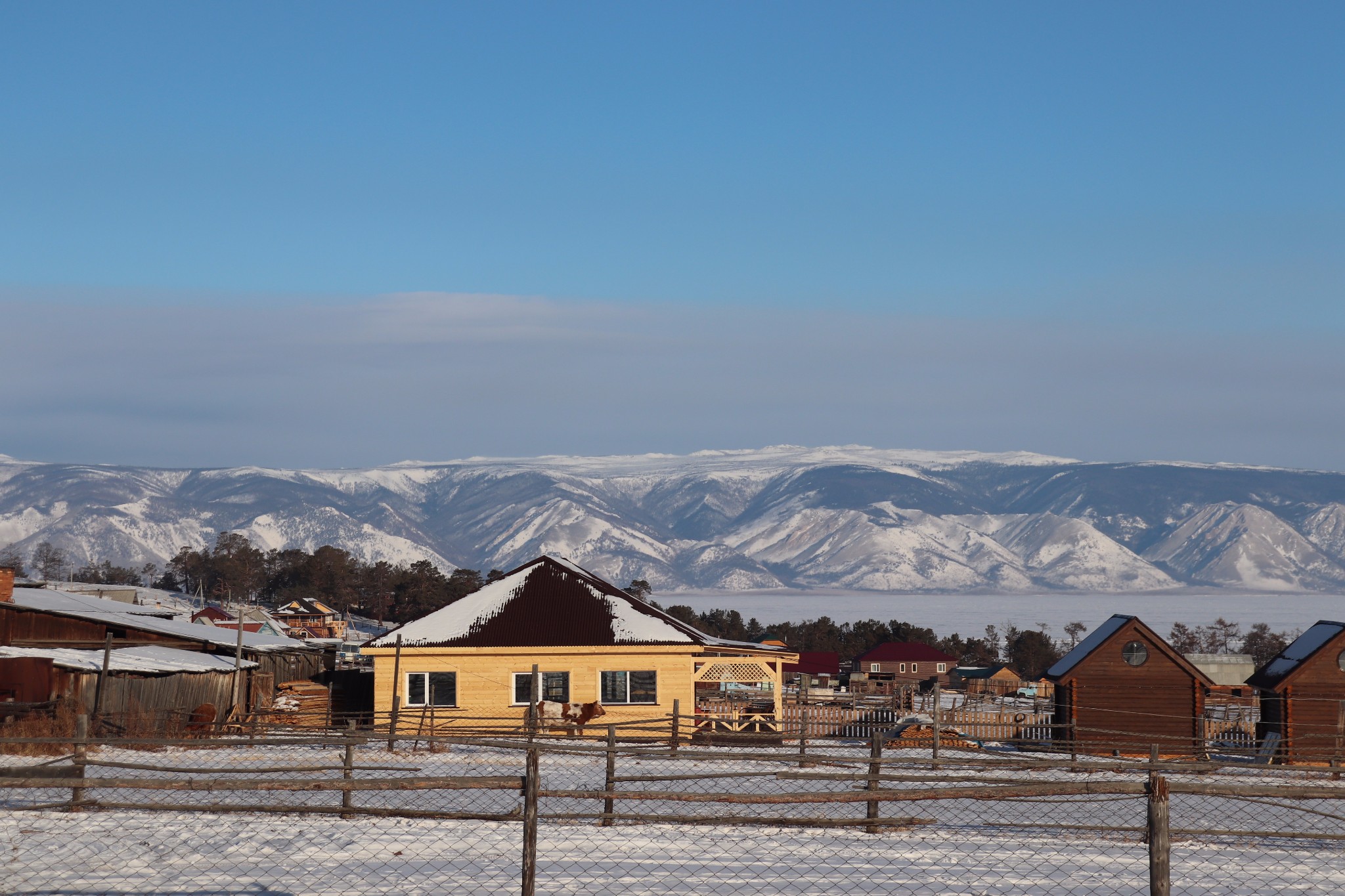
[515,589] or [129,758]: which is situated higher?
[515,589]

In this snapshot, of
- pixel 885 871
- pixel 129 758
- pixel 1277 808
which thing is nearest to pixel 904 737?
pixel 1277 808

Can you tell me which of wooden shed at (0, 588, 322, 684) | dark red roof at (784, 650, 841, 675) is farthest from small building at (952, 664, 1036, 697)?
wooden shed at (0, 588, 322, 684)

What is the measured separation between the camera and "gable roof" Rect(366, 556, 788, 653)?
4444cm

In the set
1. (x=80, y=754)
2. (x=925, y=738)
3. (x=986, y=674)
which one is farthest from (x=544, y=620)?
(x=986, y=674)

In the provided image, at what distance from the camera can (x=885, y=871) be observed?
1770cm

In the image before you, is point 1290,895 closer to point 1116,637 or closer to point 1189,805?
point 1189,805

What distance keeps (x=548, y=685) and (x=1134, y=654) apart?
61.9 feet

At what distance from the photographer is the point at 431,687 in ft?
145

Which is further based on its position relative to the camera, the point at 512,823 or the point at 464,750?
the point at 464,750

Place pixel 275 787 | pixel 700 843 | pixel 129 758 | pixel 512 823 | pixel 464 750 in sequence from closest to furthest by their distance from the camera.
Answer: pixel 275 787
pixel 700 843
pixel 512 823
pixel 129 758
pixel 464 750

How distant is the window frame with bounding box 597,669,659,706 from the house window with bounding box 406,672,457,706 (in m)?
4.55

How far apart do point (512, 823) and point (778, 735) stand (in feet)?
37.5

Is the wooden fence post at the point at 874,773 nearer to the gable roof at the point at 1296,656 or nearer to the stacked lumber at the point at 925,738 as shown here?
the stacked lumber at the point at 925,738

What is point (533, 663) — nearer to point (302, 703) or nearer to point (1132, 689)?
point (302, 703)
